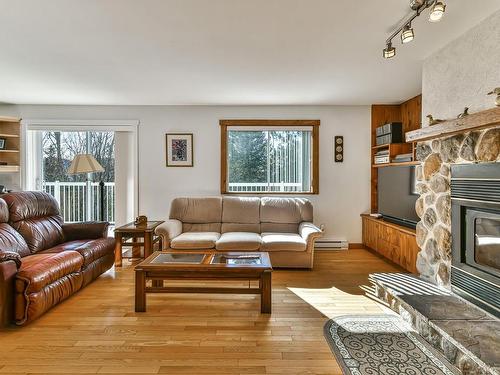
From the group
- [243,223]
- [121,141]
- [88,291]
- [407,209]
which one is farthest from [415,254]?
[121,141]

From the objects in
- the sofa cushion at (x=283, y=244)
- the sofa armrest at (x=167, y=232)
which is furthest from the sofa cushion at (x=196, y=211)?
the sofa cushion at (x=283, y=244)

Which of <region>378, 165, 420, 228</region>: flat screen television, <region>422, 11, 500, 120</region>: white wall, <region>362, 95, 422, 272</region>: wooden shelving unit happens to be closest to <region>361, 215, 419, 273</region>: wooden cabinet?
<region>362, 95, 422, 272</region>: wooden shelving unit

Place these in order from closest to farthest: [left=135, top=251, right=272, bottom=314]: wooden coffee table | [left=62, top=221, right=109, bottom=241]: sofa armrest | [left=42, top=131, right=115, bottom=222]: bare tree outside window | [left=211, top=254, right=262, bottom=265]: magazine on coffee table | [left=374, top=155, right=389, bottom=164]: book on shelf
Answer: [left=135, top=251, right=272, bottom=314]: wooden coffee table < [left=211, top=254, right=262, bottom=265]: magazine on coffee table < [left=62, top=221, right=109, bottom=241]: sofa armrest < [left=374, top=155, right=389, bottom=164]: book on shelf < [left=42, top=131, right=115, bottom=222]: bare tree outside window

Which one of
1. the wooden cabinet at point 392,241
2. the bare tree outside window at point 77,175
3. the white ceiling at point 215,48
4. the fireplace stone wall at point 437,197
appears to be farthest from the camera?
the bare tree outside window at point 77,175

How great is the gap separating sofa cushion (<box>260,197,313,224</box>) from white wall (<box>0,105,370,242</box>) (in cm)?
51

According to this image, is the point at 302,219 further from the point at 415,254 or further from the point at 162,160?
the point at 162,160

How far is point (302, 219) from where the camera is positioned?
4.51 m

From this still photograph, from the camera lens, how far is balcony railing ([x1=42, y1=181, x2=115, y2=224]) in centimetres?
558

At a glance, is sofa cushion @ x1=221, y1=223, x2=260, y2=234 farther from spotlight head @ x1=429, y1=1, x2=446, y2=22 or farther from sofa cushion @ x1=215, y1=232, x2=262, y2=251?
spotlight head @ x1=429, y1=1, x2=446, y2=22

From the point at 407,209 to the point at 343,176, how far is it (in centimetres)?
128

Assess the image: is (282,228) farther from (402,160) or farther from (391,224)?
(402,160)

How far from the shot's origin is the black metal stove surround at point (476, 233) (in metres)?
2.21

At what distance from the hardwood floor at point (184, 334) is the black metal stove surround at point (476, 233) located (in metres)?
0.73

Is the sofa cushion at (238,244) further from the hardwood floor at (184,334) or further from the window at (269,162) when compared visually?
the window at (269,162)
